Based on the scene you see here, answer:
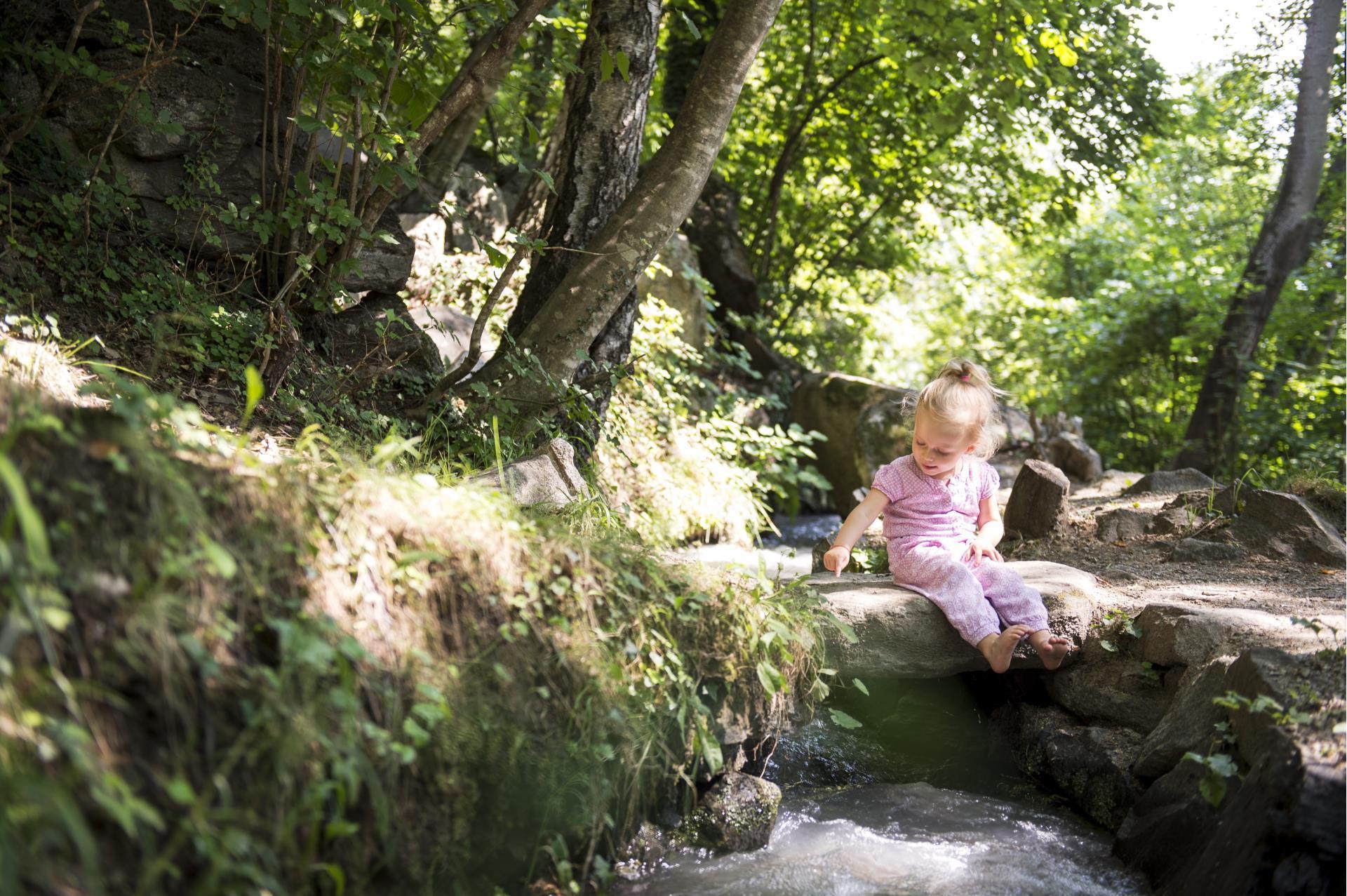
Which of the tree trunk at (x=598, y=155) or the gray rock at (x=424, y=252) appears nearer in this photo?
the tree trunk at (x=598, y=155)

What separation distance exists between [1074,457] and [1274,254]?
258cm

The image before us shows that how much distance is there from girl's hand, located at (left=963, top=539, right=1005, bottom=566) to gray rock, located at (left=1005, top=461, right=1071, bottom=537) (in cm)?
170

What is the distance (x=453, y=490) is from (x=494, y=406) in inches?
81.3

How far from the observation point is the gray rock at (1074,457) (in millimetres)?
8695

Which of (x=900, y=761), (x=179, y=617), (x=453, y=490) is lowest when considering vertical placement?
(x=900, y=761)

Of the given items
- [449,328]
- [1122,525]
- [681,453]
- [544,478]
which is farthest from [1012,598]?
[449,328]

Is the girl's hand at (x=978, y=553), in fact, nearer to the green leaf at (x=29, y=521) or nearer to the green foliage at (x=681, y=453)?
the green foliage at (x=681, y=453)

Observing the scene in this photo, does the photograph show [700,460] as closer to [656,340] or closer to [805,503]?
[656,340]

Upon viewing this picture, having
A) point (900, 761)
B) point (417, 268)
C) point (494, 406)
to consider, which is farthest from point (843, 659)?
point (417, 268)

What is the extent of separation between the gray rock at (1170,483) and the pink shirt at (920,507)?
322cm

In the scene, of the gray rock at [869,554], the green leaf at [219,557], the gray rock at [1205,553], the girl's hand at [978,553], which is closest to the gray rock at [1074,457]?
the gray rock at [1205,553]

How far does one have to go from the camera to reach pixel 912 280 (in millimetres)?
19453

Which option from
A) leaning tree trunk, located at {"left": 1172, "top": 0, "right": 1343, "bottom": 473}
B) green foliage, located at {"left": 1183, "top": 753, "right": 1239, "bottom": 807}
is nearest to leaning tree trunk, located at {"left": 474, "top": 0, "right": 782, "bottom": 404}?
green foliage, located at {"left": 1183, "top": 753, "right": 1239, "bottom": 807}

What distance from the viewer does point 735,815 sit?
2.94 metres
